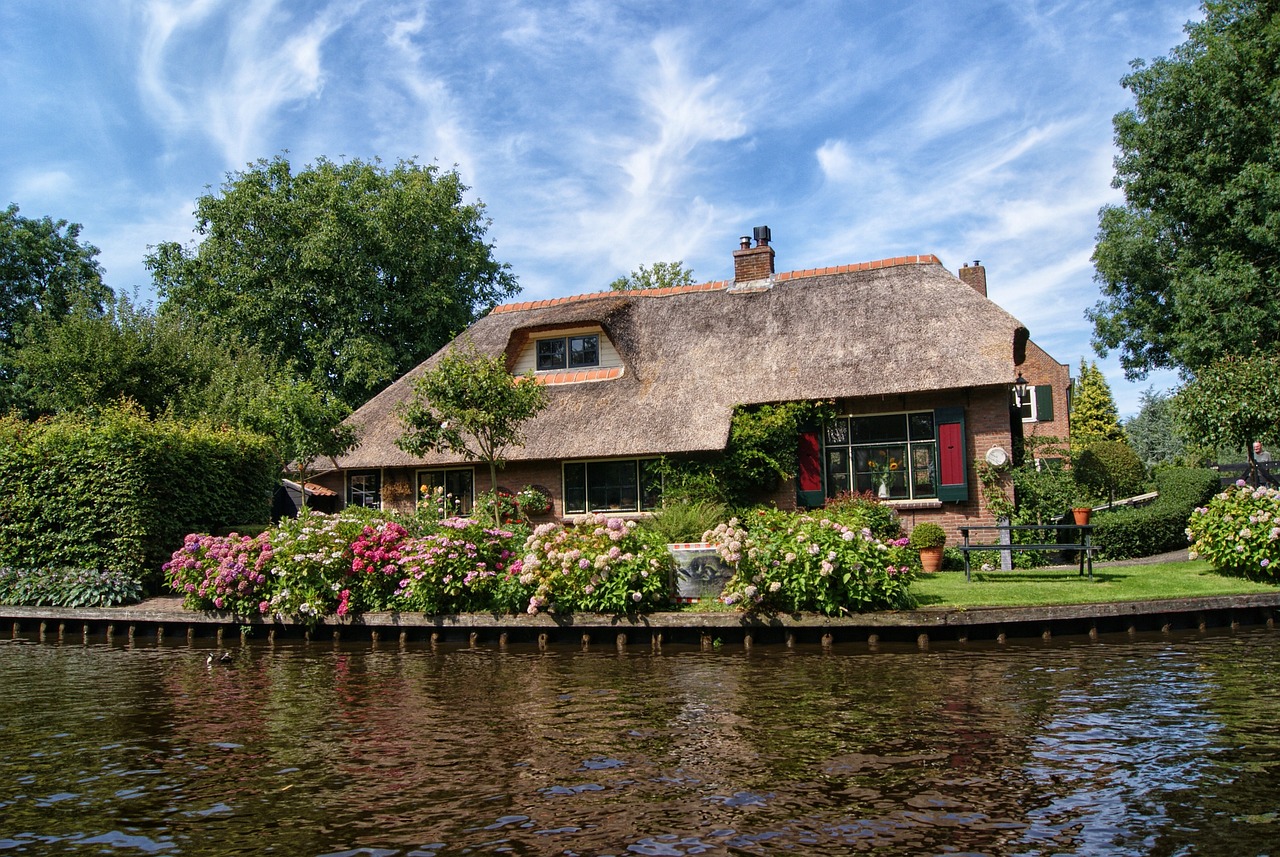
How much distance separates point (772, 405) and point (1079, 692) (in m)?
9.44

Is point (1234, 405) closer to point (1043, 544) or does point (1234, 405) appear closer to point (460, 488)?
point (1043, 544)

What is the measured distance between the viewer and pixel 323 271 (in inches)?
1163

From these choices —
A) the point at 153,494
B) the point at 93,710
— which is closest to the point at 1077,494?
the point at 93,710

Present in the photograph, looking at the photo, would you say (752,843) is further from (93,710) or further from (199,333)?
(199,333)

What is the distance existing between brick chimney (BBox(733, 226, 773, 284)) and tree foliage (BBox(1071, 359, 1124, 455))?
944 inches

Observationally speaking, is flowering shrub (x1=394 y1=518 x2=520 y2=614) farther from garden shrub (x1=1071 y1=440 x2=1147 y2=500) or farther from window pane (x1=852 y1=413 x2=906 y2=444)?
garden shrub (x1=1071 y1=440 x2=1147 y2=500)

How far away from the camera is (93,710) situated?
329 inches

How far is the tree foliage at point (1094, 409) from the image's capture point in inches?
1543

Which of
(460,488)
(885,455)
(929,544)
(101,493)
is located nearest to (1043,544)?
(929,544)

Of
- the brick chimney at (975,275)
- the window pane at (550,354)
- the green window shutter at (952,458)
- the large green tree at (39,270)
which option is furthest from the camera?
the large green tree at (39,270)

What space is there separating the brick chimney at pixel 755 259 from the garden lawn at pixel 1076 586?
896cm

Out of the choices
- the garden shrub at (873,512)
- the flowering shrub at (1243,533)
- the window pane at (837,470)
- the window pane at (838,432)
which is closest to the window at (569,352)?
the window pane at (838,432)

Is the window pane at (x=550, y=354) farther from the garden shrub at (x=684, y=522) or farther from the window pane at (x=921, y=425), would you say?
the window pane at (x=921, y=425)

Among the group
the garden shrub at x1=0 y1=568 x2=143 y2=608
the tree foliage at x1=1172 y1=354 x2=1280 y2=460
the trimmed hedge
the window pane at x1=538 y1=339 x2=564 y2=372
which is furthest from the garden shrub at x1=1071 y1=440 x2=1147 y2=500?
the garden shrub at x1=0 y1=568 x2=143 y2=608
